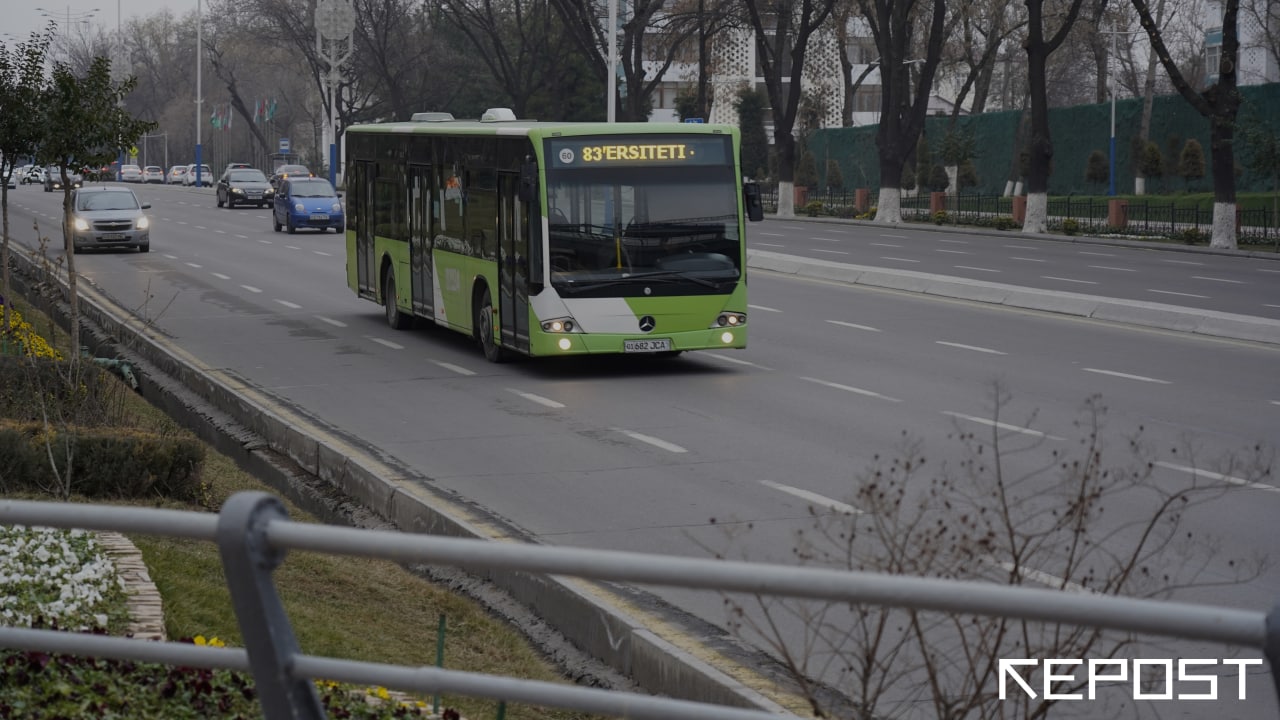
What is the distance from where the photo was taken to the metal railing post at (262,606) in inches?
115

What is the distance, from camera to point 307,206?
47.2 m

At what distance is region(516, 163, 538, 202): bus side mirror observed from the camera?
17719mm

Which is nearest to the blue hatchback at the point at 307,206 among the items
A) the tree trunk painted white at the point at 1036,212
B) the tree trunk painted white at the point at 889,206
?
the tree trunk painted white at the point at 889,206

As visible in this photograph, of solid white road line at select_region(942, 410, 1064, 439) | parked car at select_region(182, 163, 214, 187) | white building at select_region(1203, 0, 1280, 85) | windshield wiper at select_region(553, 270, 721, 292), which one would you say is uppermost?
white building at select_region(1203, 0, 1280, 85)

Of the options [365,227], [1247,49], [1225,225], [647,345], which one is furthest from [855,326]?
[1247,49]

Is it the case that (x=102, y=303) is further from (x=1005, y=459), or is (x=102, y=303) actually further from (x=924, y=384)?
(x=1005, y=459)

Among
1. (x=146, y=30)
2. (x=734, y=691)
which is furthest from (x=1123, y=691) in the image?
(x=146, y=30)

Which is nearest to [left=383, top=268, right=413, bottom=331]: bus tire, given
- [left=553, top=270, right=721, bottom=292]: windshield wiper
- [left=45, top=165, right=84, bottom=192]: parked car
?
[left=45, top=165, right=84, bottom=192]: parked car

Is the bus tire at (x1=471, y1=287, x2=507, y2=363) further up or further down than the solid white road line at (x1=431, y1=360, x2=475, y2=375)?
further up

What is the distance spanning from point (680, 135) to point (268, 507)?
51.0ft

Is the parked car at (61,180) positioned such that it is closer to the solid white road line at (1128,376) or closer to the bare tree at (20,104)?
the bare tree at (20,104)

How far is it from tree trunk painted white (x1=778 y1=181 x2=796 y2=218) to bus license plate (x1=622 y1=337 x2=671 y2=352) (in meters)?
44.2

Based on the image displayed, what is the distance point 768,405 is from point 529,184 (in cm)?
391

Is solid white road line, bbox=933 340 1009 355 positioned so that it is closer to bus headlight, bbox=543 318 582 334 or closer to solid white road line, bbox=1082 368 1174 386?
solid white road line, bbox=1082 368 1174 386
